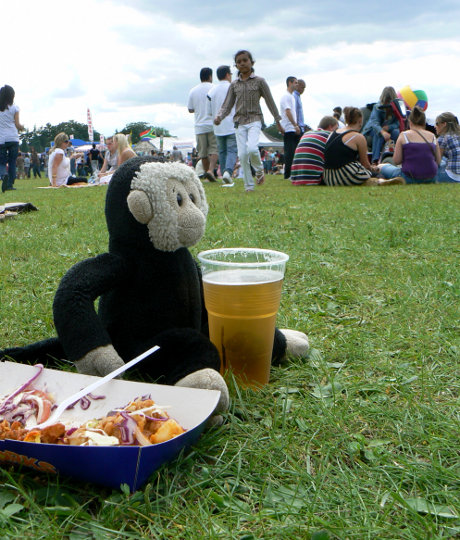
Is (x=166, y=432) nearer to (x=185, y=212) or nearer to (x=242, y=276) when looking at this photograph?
(x=242, y=276)

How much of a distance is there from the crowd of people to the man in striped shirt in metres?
0.02

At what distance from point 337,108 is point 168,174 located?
545 inches

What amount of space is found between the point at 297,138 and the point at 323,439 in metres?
10.0

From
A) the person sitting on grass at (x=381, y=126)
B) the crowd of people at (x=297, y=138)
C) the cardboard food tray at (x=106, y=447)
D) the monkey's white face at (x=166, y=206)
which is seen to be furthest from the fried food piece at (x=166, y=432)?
the person sitting on grass at (x=381, y=126)

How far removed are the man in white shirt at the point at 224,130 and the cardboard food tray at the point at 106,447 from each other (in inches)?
320

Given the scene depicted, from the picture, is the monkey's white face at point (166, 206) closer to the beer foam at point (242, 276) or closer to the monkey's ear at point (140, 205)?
the monkey's ear at point (140, 205)

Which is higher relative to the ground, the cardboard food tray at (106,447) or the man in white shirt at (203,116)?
the man in white shirt at (203,116)

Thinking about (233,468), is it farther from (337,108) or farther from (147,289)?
(337,108)

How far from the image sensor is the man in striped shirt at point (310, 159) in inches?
373

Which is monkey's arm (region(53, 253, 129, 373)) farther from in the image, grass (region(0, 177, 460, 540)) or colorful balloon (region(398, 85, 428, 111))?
colorful balloon (region(398, 85, 428, 111))

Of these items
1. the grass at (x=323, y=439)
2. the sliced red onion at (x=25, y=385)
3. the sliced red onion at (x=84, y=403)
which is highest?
the sliced red onion at (x=25, y=385)

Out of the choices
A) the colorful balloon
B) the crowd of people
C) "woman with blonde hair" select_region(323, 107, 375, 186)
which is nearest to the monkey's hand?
the crowd of people

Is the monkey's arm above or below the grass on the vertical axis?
above

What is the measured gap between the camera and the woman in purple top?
29.7ft
